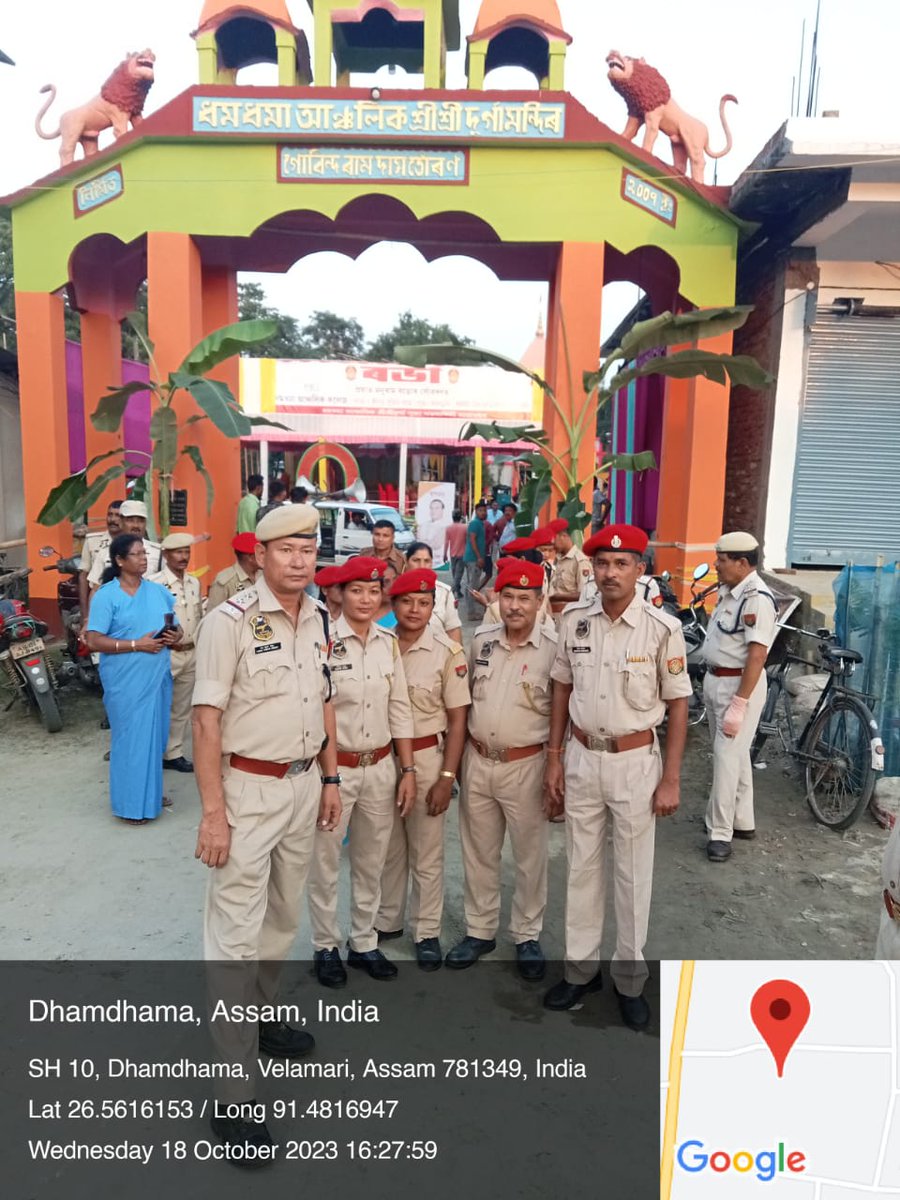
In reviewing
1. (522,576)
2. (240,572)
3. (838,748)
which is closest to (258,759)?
(522,576)

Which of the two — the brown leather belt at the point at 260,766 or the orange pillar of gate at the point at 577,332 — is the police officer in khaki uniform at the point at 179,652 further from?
the orange pillar of gate at the point at 577,332

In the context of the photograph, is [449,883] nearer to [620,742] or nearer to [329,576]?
[620,742]

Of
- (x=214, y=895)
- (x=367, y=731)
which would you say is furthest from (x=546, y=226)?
(x=214, y=895)

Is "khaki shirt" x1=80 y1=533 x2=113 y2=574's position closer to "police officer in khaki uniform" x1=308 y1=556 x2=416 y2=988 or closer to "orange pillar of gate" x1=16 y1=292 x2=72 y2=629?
"orange pillar of gate" x1=16 y1=292 x2=72 y2=629

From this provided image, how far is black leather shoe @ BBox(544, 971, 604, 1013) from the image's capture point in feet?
10.4

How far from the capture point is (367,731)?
3.25 m

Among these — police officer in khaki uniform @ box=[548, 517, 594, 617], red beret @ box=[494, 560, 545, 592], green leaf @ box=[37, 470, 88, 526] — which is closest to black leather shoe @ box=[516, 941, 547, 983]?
red beret @ box=[494, 560, 545, 592]

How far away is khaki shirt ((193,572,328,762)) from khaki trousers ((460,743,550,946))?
935mm

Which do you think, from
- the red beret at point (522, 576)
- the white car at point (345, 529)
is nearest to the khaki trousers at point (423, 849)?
→ the red beret at point (522, 576)

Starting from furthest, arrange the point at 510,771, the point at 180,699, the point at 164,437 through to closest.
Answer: the point at 164,437, the point at 180,699, the point at 510,771

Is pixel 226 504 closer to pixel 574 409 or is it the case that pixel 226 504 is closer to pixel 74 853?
pixel 574 409

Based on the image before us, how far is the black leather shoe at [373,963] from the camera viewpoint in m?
3.35

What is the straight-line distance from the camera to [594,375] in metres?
7.53

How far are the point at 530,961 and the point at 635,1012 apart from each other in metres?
0.49
